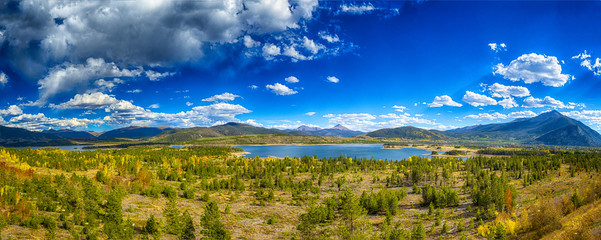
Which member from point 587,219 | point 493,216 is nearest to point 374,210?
point 493,216

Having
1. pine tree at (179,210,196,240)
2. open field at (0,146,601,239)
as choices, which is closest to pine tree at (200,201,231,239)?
open field at (0,146,601,239)

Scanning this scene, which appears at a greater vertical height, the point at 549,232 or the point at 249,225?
the point at 549,232

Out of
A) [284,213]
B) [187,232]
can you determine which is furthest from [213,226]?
[284,213]

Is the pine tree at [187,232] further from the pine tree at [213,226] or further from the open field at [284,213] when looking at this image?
the pine tree at [213,226]

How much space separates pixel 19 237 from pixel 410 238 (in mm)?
48298

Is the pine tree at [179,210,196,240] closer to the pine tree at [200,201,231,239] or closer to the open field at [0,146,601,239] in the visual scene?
the open field at [0,146,601,239]

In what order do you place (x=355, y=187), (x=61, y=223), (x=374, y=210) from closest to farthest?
(x=61, y=223)
(x=374, y=210)
(x=355, y=187)

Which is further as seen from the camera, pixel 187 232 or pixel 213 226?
pixel 213 226

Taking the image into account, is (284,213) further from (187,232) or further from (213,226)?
(187,232)

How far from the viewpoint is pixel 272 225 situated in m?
48.7

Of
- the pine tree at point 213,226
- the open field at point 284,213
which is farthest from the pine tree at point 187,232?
the pine tree at point 213,226

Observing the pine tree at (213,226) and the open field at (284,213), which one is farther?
the pine tree at (213,226)

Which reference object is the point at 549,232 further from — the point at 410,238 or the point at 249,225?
the point at 249,225

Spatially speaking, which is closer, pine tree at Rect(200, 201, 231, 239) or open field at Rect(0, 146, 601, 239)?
open field at Rect(0, 146, 601, 239)
